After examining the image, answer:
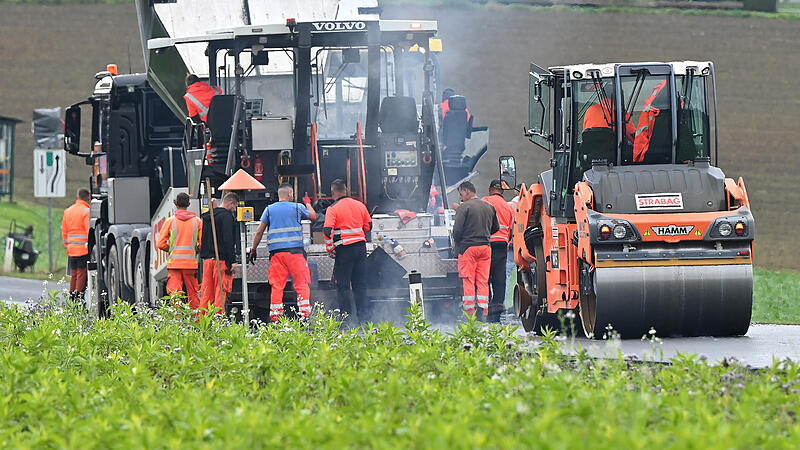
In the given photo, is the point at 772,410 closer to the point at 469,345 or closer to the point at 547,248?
the point at 469,345

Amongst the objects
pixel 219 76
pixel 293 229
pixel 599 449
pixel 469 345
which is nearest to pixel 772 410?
pixel 599 449

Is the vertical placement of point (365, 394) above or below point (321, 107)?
below

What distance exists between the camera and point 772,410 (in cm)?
736

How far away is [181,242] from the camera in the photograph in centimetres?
1656

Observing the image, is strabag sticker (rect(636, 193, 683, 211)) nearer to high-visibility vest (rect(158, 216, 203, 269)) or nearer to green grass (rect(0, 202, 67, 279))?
high-visibility vest (rect(158, 216, 203, 269))

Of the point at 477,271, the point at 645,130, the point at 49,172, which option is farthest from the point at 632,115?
the point at 49,172

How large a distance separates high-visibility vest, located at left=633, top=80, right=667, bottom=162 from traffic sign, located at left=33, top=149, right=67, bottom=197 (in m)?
16.8

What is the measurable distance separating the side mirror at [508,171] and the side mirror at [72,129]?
8.32m

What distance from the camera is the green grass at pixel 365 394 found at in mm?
6332

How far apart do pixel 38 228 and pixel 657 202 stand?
1120 inches

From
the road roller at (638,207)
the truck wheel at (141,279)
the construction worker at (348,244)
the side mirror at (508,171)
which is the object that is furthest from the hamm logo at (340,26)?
the truck wheel at (141,279)

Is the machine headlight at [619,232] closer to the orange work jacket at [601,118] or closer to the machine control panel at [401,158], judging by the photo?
the orange work jacket at [601,118]

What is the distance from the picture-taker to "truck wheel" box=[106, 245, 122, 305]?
774 inches

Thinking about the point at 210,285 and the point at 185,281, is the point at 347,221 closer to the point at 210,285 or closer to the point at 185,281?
the point at 210,285
